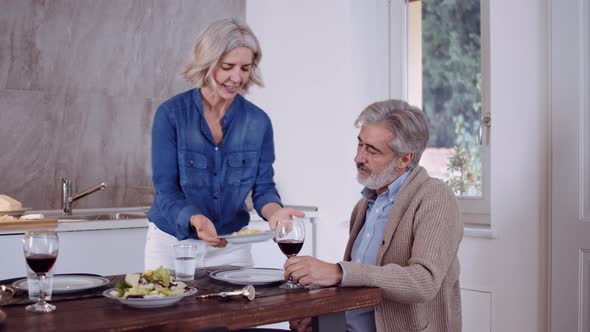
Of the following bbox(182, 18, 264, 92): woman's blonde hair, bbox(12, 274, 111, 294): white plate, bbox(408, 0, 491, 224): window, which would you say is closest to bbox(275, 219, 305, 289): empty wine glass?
bbox(12, 274, 111, 294): white plate

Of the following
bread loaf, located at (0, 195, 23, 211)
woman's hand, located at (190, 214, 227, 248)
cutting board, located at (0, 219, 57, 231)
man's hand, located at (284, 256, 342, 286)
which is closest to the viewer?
man's hand, located at (284, 256, 342, 286)

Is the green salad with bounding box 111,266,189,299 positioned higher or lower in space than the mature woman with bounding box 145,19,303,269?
lower

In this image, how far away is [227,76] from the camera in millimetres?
2340

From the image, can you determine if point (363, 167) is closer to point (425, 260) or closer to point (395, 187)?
point (395, 187)

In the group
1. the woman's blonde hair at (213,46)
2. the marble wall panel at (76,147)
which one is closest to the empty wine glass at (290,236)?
the woman's blonde hair at (213,46)

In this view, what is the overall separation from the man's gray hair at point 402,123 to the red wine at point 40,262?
1.10 metres

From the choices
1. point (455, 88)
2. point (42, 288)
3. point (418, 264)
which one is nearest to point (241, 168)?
point (418, 264)

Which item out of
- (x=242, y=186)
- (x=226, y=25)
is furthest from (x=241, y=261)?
(x=226, y=25)

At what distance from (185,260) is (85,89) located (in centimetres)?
223

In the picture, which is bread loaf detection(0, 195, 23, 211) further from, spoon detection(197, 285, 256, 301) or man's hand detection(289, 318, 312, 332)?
spoon detection(197, 285, 256, 301)

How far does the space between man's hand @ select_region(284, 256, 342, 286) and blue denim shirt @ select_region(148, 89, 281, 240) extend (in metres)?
0.56

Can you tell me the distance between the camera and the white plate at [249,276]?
182 cm

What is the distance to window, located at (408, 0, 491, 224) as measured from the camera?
367 cm

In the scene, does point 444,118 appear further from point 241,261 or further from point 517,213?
point 241,261
